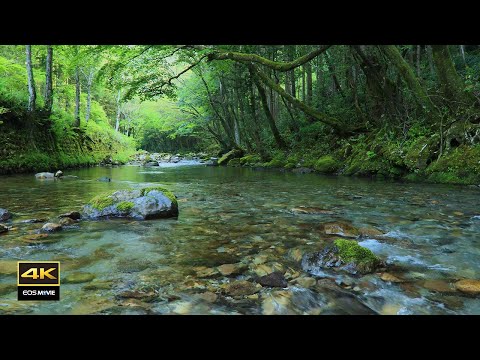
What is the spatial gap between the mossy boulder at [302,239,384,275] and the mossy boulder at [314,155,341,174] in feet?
38.4

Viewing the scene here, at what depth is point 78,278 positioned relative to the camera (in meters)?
3.27

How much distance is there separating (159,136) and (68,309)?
188 ft

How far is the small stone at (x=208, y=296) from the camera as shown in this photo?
9.26 ft

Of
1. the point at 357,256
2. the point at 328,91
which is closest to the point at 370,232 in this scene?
the point at 357,256

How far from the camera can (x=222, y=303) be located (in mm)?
2764

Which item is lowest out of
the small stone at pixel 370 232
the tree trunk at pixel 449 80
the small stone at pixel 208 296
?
the small stone at pixel 208 296

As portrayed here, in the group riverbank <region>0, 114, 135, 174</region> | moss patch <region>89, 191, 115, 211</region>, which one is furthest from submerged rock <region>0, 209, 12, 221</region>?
riverbank <region>0, 114, 135, 174</region>

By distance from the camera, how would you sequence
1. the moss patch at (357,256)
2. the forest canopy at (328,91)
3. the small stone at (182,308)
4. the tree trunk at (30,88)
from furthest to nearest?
the tree trunk at (30,88) < the forest canopy at (328,91) < the moss patch at (357,256) < the small stone at (182,308)

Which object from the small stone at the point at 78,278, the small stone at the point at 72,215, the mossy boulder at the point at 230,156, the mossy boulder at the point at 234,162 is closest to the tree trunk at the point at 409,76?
the small stone at the point at 72,215

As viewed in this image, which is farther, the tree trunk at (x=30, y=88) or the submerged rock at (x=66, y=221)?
the tree trunk at (x=30, y=88)

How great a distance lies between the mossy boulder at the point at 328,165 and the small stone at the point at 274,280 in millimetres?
12307

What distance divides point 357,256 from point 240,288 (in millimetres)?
1341

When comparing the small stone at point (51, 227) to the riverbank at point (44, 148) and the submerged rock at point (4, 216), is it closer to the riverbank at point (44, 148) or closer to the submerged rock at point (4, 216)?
the submerged rock at point (4, 216)
